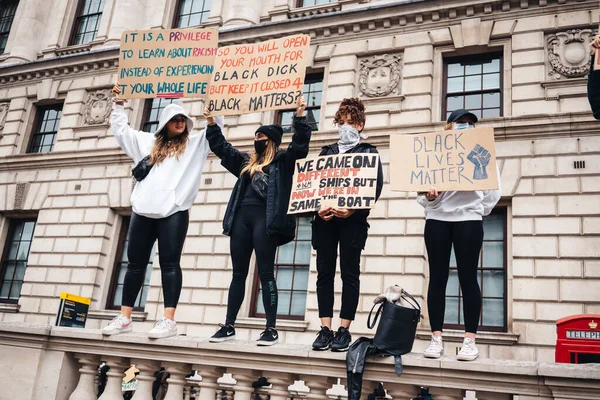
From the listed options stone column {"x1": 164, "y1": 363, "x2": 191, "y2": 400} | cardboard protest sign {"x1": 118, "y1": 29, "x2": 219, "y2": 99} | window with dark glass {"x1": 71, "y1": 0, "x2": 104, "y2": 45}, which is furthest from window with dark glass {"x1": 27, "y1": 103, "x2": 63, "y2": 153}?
stone column {"x1": 164, "y1": 363, "x2": 191, "y2": 400}

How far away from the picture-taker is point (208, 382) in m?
4.50

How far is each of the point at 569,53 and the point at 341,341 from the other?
1000 cm

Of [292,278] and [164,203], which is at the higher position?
[292,278]

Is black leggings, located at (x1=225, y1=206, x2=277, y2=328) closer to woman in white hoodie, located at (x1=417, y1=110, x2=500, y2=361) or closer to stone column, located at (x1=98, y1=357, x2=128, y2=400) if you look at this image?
stone column, located at (x1=98, y1=357, x2=128, y2=400)

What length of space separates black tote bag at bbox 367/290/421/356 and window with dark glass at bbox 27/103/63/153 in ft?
54.0

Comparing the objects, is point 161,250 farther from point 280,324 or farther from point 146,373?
point 280,324

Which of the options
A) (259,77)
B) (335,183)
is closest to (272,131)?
(259,77)

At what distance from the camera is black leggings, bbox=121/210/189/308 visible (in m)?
5.40

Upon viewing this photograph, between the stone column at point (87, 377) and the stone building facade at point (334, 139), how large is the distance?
730 cm

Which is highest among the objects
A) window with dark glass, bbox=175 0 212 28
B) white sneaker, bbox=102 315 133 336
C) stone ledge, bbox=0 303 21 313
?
window with dark glass, bbox=175 0 212 28

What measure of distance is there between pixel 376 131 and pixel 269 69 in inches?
277

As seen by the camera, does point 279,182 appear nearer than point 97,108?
Yes

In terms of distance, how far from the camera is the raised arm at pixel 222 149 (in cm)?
580

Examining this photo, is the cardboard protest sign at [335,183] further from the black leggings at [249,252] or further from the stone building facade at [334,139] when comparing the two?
the stone building facade at [334,139]
